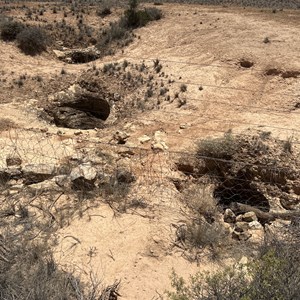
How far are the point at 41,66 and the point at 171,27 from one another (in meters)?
5.70

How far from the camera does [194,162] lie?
25.0ft

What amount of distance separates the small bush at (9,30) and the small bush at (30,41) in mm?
392

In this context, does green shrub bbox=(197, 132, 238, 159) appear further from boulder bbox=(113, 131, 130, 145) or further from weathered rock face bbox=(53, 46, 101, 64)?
weathered rock face bbox=(53, 46, 101, 64)

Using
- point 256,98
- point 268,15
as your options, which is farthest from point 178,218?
point 268,15

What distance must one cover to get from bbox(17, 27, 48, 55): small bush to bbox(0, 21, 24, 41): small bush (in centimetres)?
39

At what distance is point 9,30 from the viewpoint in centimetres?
1457

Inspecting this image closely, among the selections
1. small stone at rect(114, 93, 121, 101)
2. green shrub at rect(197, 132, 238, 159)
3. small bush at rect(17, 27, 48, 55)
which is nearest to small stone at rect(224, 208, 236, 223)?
green shrub at rect(197, 132, 238, 159)

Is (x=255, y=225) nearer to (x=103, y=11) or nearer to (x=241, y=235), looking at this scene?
(x=241, y=235)

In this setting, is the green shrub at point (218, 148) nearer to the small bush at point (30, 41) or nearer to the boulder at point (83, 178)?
the boulder at point (83, 178)

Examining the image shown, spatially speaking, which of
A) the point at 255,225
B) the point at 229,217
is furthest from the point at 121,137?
the point at 255,225

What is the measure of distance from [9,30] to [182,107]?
8620mm

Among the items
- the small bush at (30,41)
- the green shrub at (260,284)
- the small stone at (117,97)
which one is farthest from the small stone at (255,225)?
the small bush at (30,41)

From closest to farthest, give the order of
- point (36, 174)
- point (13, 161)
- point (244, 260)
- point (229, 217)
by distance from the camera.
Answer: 1. point (244, 260)
2. point (36, 174)
3. point (229, 217)
4. point (13, 161)

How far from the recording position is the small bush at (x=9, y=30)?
1452 centimetres
